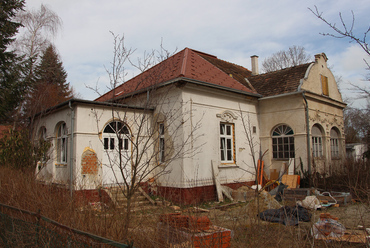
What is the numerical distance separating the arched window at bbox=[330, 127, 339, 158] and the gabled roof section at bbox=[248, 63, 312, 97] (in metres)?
3.92

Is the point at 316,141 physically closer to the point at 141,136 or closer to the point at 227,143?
the point at 227,143

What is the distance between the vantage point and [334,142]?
52.0ft

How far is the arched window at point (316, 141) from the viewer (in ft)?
45.4

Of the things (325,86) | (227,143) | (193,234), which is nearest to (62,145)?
(227,143)

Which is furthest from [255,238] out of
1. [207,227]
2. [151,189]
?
[151,189]

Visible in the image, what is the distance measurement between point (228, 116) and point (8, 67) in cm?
1389

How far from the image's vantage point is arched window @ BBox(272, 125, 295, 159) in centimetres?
1350

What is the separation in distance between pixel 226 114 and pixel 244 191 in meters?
3.28

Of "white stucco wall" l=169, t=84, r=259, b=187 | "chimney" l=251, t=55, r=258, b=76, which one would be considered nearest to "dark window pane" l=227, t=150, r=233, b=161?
"white stucco wall" l=169, t=84, r=259, b=187

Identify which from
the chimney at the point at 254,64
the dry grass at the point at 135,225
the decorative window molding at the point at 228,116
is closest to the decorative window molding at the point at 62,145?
the decorative window molding at the point at 228,116

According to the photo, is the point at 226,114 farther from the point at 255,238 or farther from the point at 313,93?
the point at 255,238

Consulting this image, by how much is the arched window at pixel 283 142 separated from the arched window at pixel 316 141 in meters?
1.13

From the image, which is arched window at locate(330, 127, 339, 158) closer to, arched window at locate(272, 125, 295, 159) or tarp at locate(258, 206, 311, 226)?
arched window at locate(272, 125, 295, 159)

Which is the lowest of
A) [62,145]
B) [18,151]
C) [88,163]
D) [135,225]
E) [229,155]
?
[135,225]
